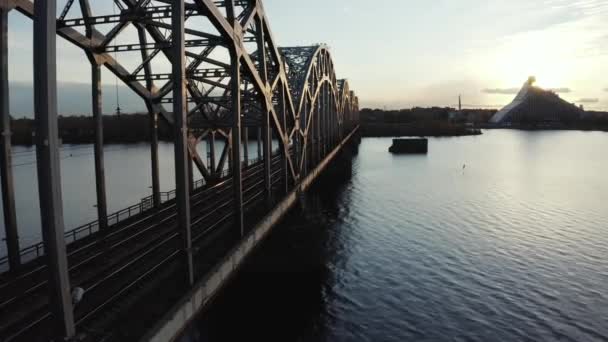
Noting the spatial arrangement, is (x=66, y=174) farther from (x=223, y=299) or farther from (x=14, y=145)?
(x=14, y=145)

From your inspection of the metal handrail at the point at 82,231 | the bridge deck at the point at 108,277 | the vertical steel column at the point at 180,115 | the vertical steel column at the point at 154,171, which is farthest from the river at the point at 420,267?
the vertical steel column at the point at 154,171

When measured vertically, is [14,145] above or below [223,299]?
above

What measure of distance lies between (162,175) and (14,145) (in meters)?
114

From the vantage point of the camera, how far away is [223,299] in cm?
2288

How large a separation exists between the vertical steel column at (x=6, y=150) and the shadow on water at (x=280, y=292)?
8.96 m

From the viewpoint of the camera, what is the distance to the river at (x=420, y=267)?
68.3 feet

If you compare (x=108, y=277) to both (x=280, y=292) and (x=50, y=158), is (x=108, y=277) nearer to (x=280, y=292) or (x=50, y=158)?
(x=50, y=158)

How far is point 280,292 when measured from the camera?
24.7 meters

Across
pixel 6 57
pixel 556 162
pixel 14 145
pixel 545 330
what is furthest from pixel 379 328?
pixel 14 145

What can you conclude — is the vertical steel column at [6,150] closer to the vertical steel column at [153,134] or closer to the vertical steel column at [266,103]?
the vertical steel column at [153,134]

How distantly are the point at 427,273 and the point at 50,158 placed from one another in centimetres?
2433

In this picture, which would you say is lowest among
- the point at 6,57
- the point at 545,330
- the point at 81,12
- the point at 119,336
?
the point at 545,330

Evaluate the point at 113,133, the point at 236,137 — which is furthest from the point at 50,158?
the point at 113,133

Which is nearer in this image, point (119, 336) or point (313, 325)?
point (119, 336)
